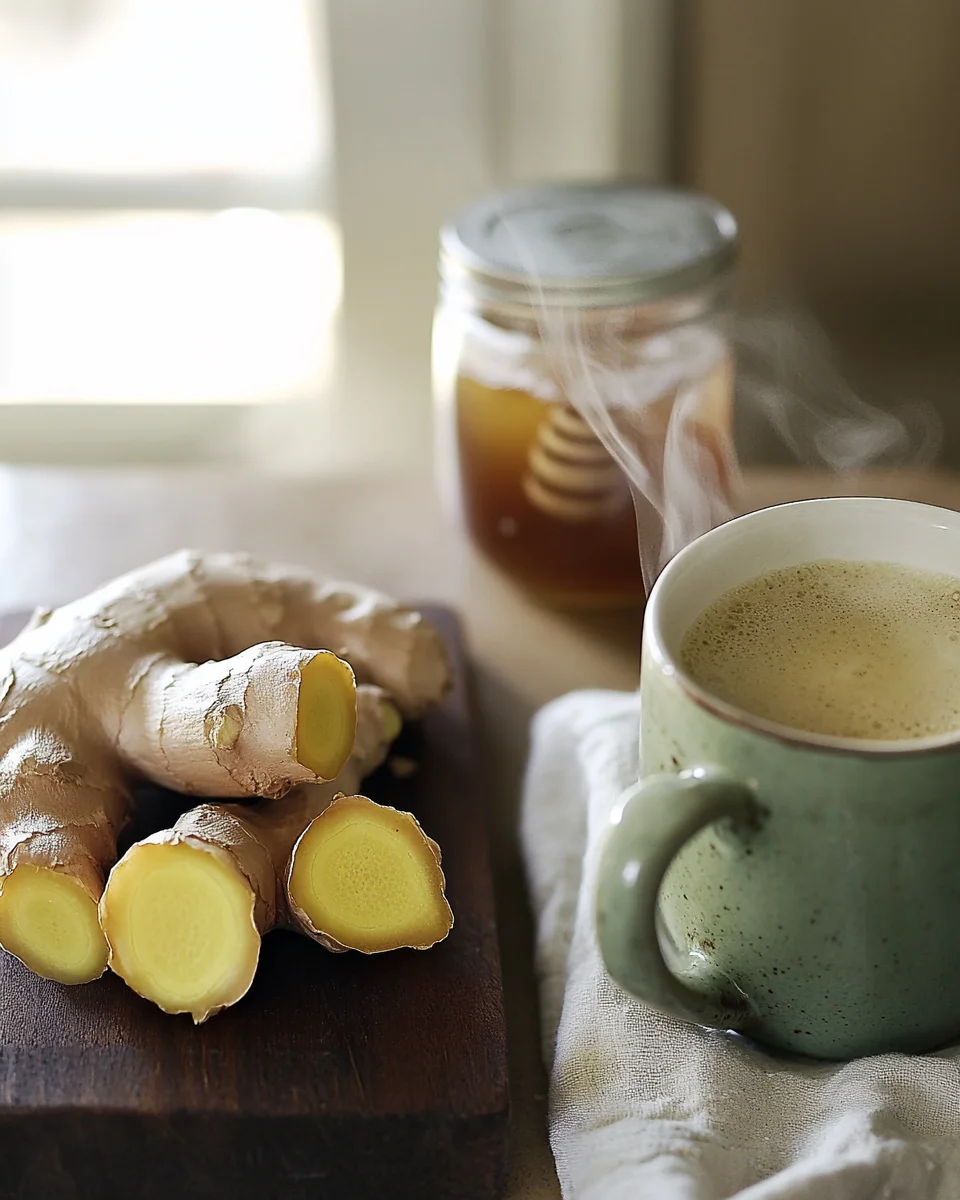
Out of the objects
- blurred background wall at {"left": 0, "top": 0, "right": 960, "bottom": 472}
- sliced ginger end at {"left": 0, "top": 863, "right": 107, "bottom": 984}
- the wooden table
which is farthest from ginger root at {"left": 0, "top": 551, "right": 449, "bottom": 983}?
blurred background wall at {"left": 0, "top": 0, "right": 960, "bottom": 472}

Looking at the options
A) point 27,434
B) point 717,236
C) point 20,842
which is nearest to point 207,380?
point 27,434

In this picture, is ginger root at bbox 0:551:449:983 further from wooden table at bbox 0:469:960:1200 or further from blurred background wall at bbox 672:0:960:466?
blurred background wall at bbox 672:0:960:466

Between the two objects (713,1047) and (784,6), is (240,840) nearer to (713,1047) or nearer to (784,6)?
(713,1047)

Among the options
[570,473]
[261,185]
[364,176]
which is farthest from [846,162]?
[570,473]

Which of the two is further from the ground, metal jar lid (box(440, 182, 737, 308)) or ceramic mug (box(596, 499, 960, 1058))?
metal jar lid (box(440, 182, 737, 308))

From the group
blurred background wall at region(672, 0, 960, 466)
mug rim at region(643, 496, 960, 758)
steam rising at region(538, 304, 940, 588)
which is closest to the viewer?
mug rim at region(643, 496, 960, 758)

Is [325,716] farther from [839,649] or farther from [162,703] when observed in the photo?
[839,649]

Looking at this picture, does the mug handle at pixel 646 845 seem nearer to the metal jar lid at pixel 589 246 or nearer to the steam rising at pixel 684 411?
the steam rising at pixel 684 411

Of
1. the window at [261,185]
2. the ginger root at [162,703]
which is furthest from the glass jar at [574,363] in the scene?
the window at [261,185]
